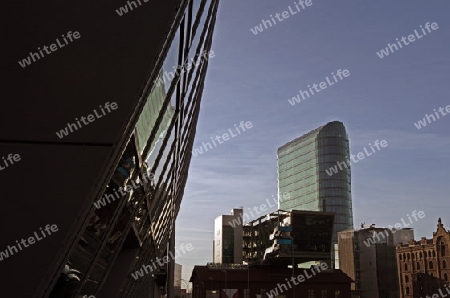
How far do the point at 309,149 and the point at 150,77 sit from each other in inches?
5472

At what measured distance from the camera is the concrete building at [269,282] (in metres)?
78.4

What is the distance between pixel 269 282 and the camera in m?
81.7

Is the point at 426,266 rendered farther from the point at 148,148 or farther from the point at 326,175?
the point at 148,148

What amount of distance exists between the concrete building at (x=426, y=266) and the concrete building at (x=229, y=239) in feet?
162

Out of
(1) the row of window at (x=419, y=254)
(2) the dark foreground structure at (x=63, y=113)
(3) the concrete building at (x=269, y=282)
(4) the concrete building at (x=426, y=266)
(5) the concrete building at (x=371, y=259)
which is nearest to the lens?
(2) the dark foreground structure at (x=63, y=113)

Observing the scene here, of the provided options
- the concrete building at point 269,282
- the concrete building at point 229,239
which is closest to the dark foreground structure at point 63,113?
the concrete building at point 269,282

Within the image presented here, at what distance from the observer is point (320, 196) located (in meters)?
135

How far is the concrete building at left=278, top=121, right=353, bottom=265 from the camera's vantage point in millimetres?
135125

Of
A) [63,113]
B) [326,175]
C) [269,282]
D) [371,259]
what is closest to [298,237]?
[269,282]

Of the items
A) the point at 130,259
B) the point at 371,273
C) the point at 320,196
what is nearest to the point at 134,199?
the point at 130,259

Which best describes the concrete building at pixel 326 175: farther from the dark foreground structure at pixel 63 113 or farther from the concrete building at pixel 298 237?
the dark foreground structure at pixel 63 113

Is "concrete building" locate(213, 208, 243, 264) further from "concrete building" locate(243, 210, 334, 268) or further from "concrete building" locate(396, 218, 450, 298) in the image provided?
"concrete building" locate(396, 218, 450, 298)

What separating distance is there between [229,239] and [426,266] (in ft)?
199

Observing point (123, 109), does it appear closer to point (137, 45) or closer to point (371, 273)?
point (137, 45)
